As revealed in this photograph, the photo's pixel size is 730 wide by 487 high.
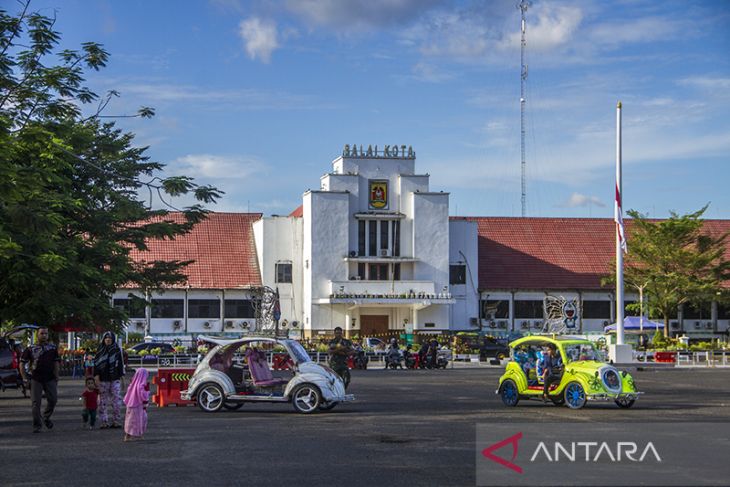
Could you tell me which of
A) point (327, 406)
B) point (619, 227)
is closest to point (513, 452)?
point (327, 406)

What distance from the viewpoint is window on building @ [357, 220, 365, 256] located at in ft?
233

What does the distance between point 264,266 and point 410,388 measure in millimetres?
39543

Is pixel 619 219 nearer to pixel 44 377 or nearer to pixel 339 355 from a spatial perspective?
pixel 339 355

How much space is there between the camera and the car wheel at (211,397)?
2358 cm

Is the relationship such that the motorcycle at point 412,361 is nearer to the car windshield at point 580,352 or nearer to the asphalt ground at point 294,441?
the asphalt ground at point 294,441

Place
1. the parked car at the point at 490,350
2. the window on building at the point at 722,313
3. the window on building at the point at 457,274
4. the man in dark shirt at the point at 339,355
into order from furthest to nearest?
the window on building at the point at 722,313
the window on building at the point at 457,274
the parked car at the point at 490,350
the man in dark shirt at the point at 339,355

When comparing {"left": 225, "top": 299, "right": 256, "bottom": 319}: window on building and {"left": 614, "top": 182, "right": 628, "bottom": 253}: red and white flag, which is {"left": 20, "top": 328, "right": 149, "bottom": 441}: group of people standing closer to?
{"left": 614, "top": 182, "right": 628, "bottom": 253}: red and white flag

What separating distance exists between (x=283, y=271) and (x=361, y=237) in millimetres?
5979

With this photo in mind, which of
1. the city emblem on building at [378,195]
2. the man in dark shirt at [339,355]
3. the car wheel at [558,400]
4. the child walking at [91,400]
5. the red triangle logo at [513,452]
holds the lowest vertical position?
the red triangle logo at [513,452]

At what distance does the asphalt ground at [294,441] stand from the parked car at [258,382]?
38cm

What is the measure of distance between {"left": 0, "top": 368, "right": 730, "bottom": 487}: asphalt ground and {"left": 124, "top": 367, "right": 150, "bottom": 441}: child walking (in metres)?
0.25

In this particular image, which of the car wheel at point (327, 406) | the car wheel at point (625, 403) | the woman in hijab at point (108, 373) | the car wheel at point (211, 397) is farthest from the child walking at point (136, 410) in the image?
the car wheel at point (625, 403)

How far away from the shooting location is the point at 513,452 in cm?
1545

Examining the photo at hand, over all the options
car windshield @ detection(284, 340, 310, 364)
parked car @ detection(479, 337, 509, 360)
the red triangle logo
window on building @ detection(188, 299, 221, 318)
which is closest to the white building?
window on building @ detection(188, 299, 221, 318)
